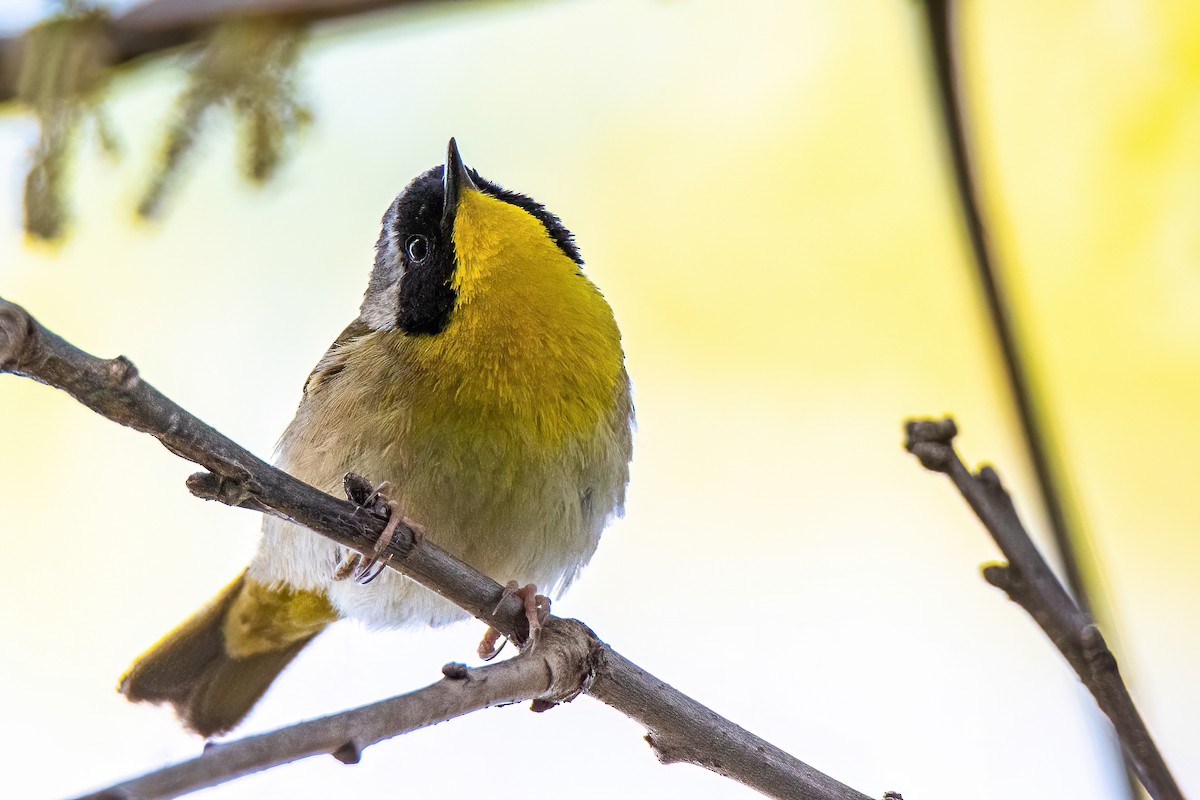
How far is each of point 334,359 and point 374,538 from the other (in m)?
1.76

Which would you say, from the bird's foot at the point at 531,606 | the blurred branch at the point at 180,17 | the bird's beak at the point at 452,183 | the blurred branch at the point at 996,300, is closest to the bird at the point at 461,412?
the bird's beak at the point at 452,183

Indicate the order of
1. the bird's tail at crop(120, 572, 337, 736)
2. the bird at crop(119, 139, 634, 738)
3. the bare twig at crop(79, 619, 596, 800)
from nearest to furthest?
the bare twig at crop(79, 619, 596, 800), the bird at crop(119, 139, 634, 738), the bird's tail at crop(120, 572, 337, 736)

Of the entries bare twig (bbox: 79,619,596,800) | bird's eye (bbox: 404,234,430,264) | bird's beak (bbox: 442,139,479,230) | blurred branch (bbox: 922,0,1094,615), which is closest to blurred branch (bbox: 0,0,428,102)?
bird's beak (bbox: 442,139,479,230)

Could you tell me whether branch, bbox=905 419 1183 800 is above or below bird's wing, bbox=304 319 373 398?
below

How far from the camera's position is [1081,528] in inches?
97.3

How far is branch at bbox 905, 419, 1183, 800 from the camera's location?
6.29ft

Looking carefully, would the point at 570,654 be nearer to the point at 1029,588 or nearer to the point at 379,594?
the point at 1029,588

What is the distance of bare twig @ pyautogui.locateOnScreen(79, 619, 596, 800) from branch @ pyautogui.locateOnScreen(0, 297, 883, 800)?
70mm

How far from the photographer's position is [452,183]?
3.97m

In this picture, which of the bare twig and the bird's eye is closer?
the bare twig

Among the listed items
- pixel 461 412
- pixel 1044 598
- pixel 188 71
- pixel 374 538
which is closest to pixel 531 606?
pixel 374 538

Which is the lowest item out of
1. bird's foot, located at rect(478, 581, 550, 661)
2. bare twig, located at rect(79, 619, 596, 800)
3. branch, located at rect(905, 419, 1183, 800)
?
bare twig, located at rect(79, 619, 596, 800)

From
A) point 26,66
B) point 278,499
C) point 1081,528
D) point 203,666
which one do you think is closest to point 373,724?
point 278,499

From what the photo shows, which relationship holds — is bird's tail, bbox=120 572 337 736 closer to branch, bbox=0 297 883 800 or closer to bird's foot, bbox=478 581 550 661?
bird's foot, bbox=478 581 550 661
